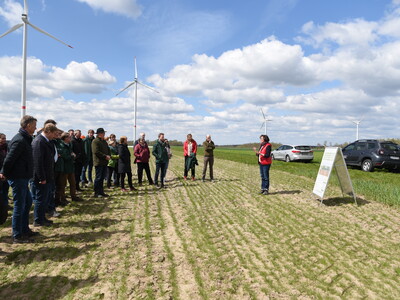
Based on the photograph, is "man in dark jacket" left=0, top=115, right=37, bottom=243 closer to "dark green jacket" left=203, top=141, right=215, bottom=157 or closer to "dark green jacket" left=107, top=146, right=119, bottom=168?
"dark green jacket" left=107, top=146, right=119, bottom=168

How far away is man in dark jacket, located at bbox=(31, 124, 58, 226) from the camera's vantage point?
5449 mm

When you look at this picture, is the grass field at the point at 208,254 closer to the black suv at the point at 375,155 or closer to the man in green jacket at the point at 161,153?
the man in green jacket at the point at 161,153

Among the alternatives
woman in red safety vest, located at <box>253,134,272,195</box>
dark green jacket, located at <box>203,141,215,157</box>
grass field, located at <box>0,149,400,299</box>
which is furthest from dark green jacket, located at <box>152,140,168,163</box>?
woman in red safety vest, located at <box>253,134,272,195</box>

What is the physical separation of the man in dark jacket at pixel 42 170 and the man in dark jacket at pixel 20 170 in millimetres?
471

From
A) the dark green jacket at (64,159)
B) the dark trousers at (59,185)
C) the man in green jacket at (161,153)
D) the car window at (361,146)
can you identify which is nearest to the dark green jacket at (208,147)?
the man in green jacket at (161,153)

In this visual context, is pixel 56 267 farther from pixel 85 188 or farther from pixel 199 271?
pixel 85 188

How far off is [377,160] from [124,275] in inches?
662

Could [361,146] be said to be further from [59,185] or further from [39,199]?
Answer: [39,199]

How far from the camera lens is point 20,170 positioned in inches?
190

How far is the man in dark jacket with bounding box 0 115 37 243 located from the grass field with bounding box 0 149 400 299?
319 millimetres

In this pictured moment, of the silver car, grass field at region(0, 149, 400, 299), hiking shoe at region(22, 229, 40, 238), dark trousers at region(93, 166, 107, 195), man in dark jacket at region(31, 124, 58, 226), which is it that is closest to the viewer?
grass field at region(0, 149, 400, 299)

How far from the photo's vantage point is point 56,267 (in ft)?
13.0

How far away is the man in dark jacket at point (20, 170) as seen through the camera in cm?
472

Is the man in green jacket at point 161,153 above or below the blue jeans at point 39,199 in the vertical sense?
above
